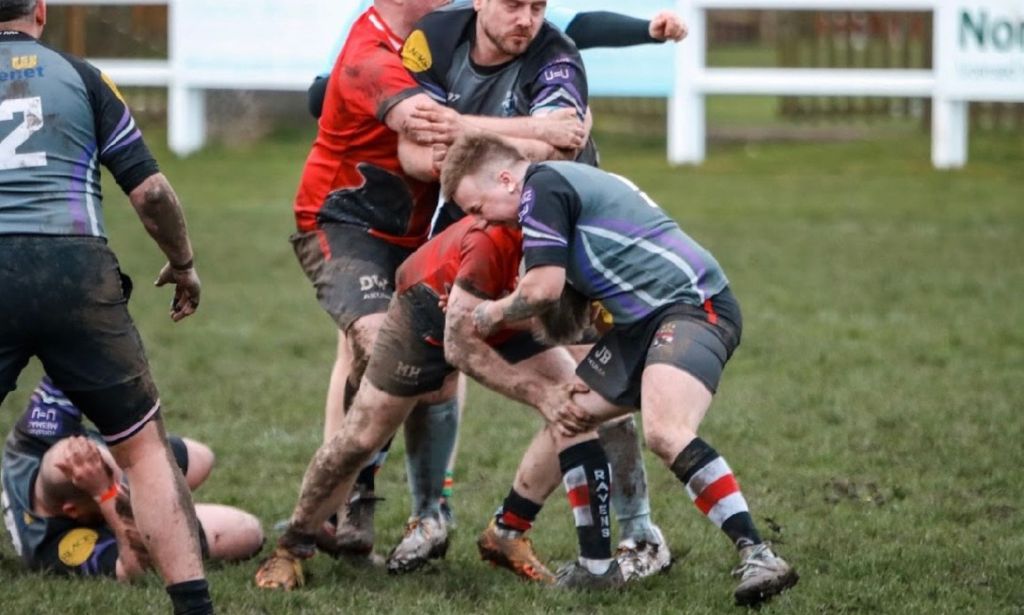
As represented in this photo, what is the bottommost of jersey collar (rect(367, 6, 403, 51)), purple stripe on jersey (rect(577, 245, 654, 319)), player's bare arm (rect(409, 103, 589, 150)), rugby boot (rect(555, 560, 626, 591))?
rugby boot (rect(555, 560, 626, 591))

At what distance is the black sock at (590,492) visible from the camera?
568 centimetres

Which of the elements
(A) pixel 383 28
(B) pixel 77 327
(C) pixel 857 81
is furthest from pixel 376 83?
(C) pixel 857 81

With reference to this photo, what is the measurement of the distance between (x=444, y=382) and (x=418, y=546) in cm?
59

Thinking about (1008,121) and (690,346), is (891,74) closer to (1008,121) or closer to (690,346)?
(1008,121)

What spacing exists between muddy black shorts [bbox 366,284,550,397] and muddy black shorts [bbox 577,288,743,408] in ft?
1.03

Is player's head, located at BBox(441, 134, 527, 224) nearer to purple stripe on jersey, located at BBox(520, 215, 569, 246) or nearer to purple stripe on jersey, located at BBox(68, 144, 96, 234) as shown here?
purple stripe on jersey, located at BBox(520, 215, 569, 246)

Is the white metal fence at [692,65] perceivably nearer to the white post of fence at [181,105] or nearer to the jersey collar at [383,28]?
the white post of fence at [181,105]

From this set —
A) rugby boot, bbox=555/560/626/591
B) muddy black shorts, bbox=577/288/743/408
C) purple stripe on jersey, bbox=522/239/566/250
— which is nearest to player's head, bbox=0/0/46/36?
purple stripe on jersey, bbox=522/239/566/250

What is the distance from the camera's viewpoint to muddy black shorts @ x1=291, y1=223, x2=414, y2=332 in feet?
20.4

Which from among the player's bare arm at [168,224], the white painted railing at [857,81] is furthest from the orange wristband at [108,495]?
the white painted railing at [857,81]

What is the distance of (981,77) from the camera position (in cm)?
1705

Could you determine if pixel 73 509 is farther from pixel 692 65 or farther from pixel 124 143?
pixel 692 65

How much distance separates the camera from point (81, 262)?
4.83m

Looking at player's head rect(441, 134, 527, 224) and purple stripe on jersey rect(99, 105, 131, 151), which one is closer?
purple stripe on jersey rect(99, 105, 131, 151)
